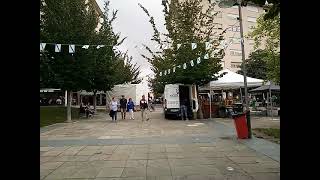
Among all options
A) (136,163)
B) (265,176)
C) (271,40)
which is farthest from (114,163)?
(271,40)

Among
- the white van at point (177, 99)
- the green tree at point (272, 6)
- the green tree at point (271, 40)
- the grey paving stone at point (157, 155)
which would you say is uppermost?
the green tree at point (271, 40)

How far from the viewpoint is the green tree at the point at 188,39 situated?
2788cm

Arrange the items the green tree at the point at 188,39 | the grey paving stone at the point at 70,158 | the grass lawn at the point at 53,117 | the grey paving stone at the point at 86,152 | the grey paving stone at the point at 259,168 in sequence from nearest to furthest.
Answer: the grey paving stone at the point at 259,168, the grey paving stone at the point at 70,158, the grey paving stone at the point at 86,152, the grass lawn at the point at 53,117, the green tree at the point at 188,39

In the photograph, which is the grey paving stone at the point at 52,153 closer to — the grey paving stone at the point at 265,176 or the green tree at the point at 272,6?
the grey paving stone at the point at 265,176

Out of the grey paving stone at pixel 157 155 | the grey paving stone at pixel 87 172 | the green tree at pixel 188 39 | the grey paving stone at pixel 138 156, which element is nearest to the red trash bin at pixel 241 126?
the grey paving stone at pixel 157 155

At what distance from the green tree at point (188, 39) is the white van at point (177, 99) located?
630 millimetres

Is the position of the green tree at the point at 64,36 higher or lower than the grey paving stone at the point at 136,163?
higher

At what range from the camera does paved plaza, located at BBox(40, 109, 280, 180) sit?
8.81m

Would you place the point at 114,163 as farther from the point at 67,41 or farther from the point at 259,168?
the point at 67,41

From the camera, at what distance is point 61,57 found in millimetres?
26922

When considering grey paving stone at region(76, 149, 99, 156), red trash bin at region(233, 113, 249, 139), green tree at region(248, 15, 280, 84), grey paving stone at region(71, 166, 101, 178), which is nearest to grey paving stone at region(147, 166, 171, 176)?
grey paving stone at region(71, 166, 101, 178)

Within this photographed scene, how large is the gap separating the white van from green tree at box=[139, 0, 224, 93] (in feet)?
2.07
